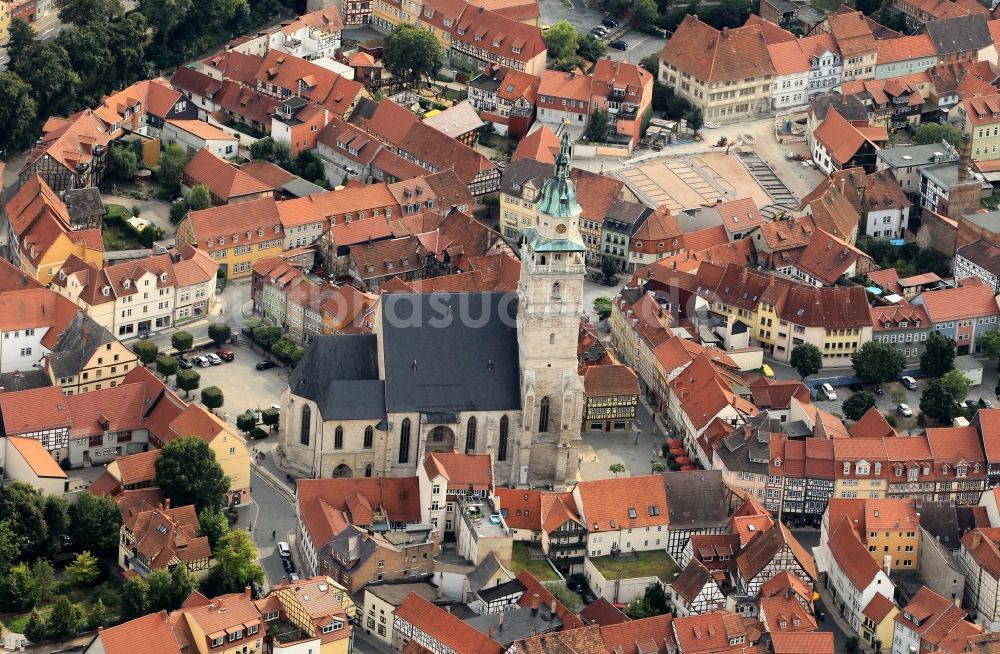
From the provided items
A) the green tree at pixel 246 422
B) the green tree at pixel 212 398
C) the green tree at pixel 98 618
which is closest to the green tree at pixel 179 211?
the green tree at pixel 212 398

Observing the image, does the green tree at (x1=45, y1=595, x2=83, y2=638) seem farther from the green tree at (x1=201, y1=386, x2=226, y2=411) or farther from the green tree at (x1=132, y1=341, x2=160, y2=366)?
the green tree at (x1=132, y1=341, x2=160, y2=366)

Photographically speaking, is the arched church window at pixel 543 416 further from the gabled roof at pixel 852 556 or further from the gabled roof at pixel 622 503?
the gabled roof at pixel 852 556

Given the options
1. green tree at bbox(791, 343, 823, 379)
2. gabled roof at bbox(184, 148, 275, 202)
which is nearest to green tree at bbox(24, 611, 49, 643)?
gabled roof at bbox(184, 148, 275, 202)

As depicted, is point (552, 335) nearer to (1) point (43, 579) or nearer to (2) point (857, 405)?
(2) point (857, 405)

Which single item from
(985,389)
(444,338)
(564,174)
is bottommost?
(985,389)

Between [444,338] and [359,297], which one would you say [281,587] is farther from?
[359,297]

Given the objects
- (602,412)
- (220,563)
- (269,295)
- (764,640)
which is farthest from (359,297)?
(764,640)
